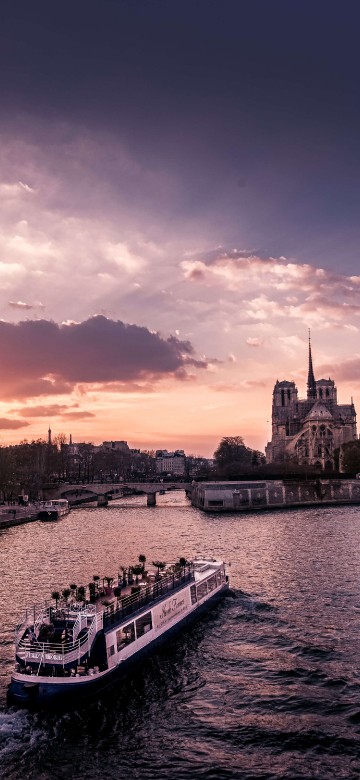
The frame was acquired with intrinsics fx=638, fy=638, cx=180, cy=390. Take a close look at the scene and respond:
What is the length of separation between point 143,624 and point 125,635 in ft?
6.60

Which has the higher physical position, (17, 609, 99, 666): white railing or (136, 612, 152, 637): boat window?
(17, 609, 99, 666): white railing

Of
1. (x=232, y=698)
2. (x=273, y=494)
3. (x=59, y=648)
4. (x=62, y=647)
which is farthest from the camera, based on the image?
(x=273, y=494)

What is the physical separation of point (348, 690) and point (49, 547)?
5191cm

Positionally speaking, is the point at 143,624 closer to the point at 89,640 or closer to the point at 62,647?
the point at 89,640

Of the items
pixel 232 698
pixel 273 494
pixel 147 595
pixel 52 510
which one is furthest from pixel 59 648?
pixel 273 494

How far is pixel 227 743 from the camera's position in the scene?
24.4m

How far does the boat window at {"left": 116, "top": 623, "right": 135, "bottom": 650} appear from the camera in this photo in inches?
1222

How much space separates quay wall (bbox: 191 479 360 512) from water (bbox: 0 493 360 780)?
65831 mm

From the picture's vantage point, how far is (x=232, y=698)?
28328mm

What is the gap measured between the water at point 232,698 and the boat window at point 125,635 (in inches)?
67.7

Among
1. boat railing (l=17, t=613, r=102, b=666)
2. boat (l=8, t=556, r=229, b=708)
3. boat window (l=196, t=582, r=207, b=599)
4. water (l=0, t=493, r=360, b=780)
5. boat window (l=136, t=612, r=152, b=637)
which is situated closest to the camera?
water (l=0, t=493, r=360, b=780)

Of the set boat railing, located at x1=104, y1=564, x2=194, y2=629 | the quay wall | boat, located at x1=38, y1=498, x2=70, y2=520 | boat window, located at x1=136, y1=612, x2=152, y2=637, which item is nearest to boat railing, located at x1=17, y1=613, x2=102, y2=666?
boat railing, located at x1=104, y1=564, x2=194, y2=629

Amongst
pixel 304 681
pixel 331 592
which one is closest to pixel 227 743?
pixel 304 681

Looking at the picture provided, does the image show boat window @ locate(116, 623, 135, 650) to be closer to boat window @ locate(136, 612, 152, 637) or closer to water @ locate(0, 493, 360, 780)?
boat window @ locate(136, 612, 152, 637)
